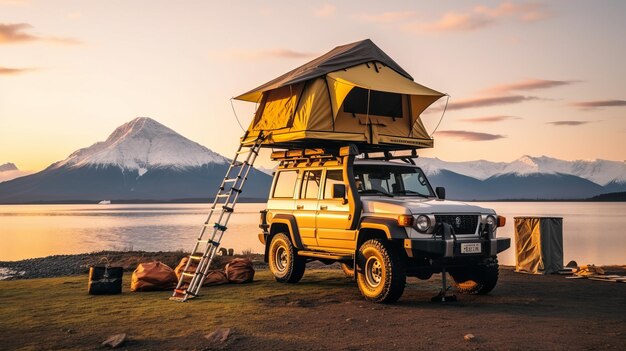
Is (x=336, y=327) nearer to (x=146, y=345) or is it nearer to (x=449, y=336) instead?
(x=449, y=336)

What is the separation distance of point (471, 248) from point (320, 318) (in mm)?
3093

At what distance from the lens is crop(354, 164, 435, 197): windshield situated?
12.6 meters

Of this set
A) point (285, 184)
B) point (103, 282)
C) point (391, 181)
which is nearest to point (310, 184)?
point (285, 184)

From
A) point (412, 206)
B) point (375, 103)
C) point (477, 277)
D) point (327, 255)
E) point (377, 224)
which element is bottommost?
point (477, 277)

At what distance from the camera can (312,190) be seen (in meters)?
13.4

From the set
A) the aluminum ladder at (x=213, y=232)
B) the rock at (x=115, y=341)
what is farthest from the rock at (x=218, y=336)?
the aluminum ladder at (x=213, y=232)

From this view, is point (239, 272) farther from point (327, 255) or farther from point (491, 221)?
point (491, 221)

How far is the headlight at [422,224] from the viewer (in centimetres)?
1110

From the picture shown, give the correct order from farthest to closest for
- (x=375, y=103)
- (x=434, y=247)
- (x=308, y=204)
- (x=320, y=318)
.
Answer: (x=375, y=103) < (x=308, y=204) < (x=434, y=247) < (x=320, y=318)

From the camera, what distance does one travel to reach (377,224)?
11422mm

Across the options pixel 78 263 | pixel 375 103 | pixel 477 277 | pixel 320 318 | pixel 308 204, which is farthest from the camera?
pixel 78 263

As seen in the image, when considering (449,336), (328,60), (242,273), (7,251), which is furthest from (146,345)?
(7,251)

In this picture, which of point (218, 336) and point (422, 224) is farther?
point (422, 224)

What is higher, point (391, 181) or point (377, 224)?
point (391, 181)
